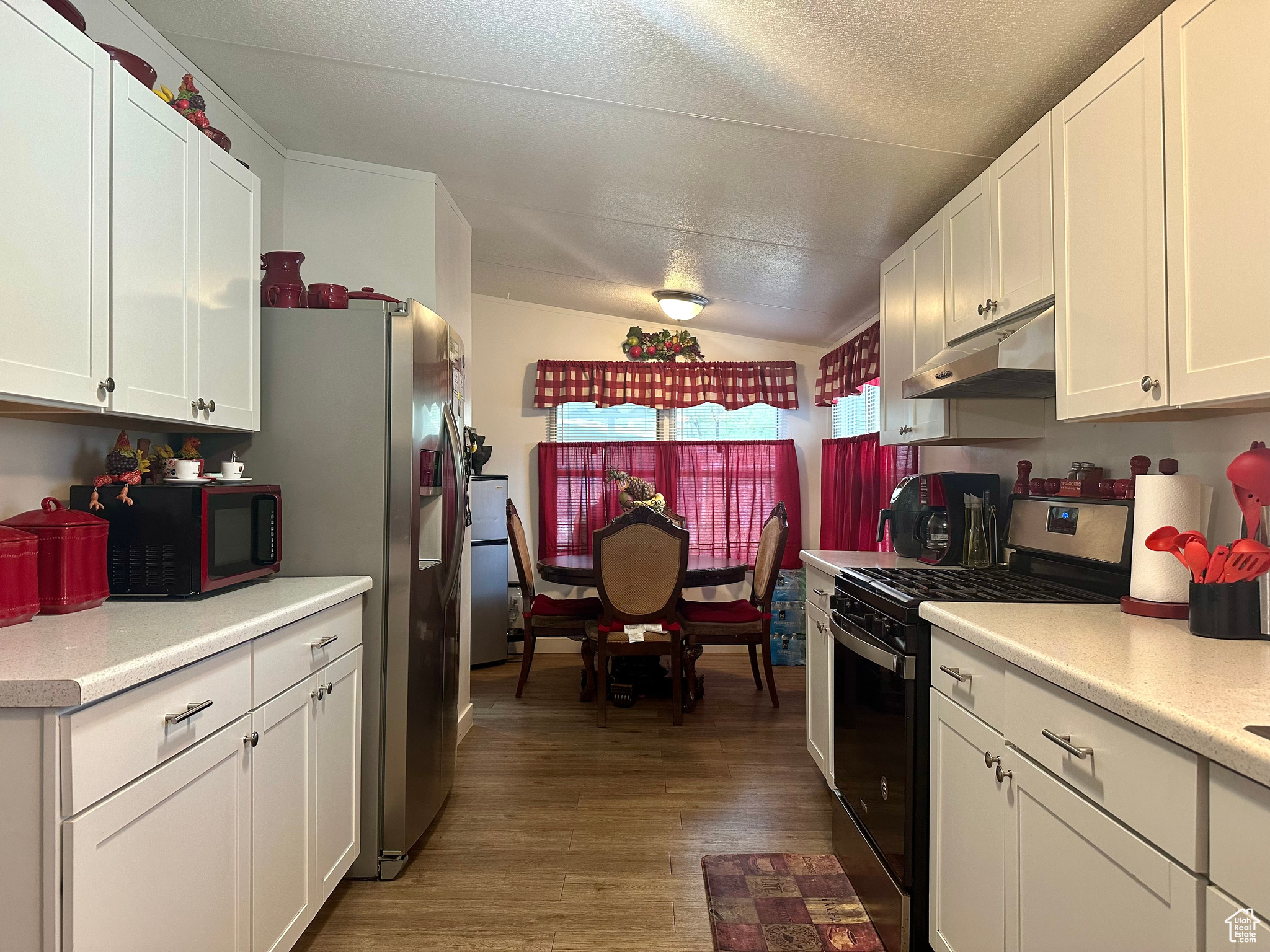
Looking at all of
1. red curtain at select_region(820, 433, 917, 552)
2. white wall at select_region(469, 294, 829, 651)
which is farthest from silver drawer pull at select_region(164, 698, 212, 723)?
white wall at select_region(469, 294, 829, 651)

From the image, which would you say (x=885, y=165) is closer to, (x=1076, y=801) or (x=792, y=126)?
(x=792, y=126)

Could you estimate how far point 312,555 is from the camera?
7.89 ft

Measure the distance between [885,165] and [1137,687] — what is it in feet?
6.32

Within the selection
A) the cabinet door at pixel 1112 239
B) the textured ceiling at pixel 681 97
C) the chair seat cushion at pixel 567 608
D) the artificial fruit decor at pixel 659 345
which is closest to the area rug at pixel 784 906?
the cabinet door at pixel 1112 239

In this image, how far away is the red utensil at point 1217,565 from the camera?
4.77 ft

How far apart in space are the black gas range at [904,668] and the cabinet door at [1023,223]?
0.63m

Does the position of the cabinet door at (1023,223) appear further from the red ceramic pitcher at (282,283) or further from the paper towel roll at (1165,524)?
the red ceramic pitcher at (282,283)

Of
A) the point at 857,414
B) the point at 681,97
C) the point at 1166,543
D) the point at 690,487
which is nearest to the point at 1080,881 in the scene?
the point at 1166,543

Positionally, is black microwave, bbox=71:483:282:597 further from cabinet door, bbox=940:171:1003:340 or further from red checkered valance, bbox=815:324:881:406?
red checkered valance, bbox=815:324:881:406

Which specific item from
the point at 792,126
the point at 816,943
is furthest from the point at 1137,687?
the point at 792,126

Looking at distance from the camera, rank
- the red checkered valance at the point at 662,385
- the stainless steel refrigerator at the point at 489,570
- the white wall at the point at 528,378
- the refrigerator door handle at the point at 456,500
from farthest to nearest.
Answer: the white wall at the point at 528,378 < the red checkered valance at the point at 662,385 < the stainless steel refrigerator at the point at 489,570 < the refrigerator door handle at the point at 456,500

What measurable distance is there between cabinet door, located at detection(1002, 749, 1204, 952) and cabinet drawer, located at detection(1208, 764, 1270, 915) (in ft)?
0.20

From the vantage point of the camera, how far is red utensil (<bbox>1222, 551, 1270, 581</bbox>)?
142cm

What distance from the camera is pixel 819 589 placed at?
300 centimetres
